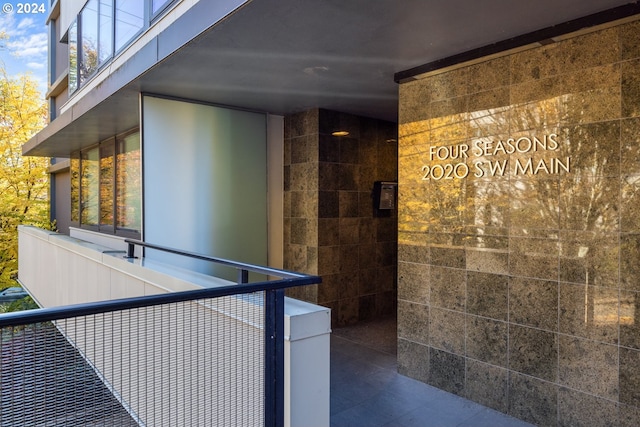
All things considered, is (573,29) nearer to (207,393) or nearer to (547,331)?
(547,331)

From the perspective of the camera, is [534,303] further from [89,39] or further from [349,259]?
[89,39]

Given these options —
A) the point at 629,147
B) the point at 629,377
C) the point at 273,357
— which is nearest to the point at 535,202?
the point at 629,147

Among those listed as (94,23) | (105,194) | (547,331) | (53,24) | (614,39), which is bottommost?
(547,331)

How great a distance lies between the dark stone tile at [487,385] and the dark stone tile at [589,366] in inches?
18.9

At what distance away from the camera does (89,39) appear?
23.7ft

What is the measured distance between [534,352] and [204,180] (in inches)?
160

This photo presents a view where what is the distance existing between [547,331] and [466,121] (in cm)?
182

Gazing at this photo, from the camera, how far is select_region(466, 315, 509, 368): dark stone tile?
11.9ft

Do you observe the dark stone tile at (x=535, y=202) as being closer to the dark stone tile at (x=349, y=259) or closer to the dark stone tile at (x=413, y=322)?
the dark stone tile at (x=413, y=322)

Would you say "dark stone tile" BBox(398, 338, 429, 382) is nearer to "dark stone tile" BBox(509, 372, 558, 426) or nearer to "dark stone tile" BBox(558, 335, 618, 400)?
"dark stone tile" BBox(509, 372, 558, 426)

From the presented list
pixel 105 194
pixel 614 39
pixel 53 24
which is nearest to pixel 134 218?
pixel 105 194

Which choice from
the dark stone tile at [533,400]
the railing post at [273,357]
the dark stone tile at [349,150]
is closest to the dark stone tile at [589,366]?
the dark stone tile at [533,400]

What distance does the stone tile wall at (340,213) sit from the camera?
6.08 metres

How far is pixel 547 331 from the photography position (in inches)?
132
